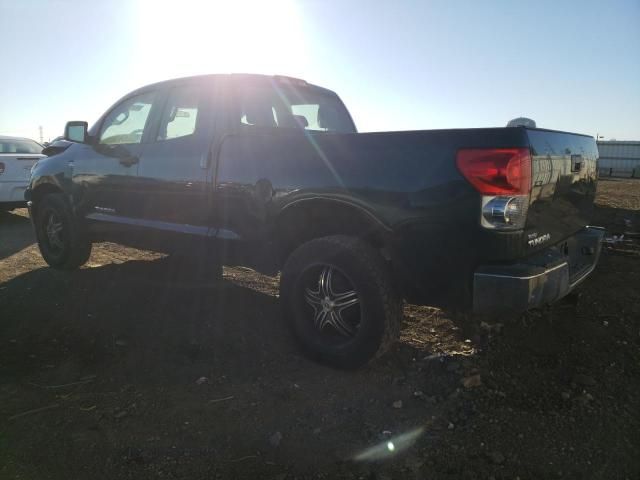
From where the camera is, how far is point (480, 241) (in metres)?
2.42

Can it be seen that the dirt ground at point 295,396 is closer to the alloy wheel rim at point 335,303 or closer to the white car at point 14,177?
the alloy wheel rim at point 335,303

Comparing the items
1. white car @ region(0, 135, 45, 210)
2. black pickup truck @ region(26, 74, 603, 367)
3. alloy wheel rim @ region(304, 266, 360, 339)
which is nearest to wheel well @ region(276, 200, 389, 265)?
black pickup truck @ region(26, 74, 603, 367)

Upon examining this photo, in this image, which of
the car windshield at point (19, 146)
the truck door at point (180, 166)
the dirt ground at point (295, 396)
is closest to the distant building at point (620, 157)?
the car windshield at point (19, 146)

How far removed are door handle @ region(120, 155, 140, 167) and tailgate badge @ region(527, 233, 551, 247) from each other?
331cm

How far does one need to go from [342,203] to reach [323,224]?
1.05ft

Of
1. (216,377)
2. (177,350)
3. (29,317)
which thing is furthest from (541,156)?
(29,317)

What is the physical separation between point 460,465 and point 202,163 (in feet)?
8.78

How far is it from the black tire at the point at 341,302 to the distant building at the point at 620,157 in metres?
41.4

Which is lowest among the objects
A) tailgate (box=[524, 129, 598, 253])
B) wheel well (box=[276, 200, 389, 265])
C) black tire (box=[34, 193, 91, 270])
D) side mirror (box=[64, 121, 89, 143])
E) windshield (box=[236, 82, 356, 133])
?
black tire (box=[34, 193, 91, 270])

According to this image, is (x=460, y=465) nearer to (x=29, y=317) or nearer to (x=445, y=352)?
(x=445, y=352)

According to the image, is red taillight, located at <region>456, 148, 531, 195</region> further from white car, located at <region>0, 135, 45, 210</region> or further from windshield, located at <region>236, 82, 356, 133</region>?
white car, located at <region>0, 135, 45, 210</region>

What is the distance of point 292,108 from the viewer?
4234mm

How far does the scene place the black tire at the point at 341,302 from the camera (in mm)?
2797

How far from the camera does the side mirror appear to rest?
195 inches
